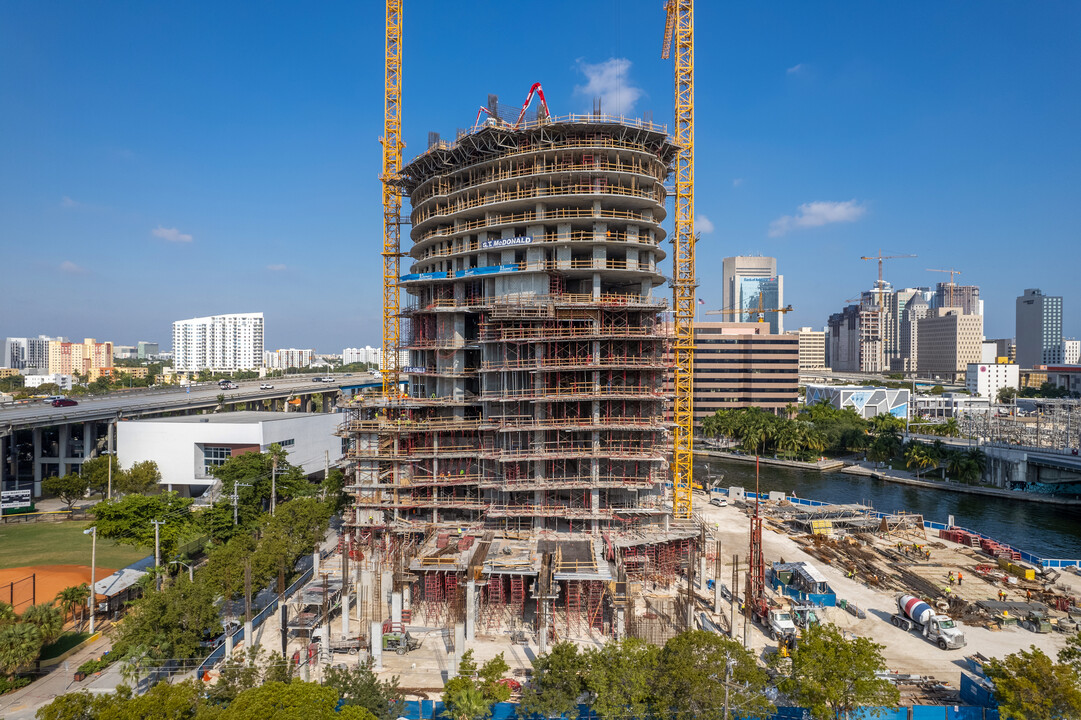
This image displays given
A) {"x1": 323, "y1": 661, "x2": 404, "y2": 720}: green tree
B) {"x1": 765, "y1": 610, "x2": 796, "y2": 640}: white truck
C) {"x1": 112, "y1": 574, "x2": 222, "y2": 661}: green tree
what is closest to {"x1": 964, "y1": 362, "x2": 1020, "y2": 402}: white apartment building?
{"x1": 765, "y1": 610, "x2": 796, "y2": 640}: white truck

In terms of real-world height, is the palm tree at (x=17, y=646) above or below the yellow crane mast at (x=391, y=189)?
below

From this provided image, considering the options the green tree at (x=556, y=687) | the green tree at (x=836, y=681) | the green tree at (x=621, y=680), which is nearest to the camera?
the green tree at (x=621, y=680)

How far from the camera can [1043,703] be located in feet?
77.2

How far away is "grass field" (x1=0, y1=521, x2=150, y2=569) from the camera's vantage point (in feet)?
166

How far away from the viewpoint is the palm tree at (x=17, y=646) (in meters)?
29.6

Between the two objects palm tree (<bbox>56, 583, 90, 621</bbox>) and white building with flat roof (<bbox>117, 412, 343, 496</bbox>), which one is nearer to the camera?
palm tree (<bbox>56, 583, 90, 621</bbox>)

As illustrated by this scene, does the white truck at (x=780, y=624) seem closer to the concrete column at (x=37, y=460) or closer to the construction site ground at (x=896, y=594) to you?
the construction site ground at (x=896, y=594)

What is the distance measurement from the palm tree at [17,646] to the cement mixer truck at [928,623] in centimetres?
5234

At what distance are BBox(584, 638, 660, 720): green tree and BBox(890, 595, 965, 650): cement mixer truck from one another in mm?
22622

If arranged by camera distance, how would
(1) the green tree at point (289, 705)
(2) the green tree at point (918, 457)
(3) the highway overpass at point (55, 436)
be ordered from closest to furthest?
1. (1) the green tree at point (289, 705)
2. (3) the highway overpass at point (55, 436)
3. (2) the green tree at point (918, 457)

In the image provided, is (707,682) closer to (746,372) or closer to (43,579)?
(43,579)

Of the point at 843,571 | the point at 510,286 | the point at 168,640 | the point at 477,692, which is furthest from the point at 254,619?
the point at 843,571

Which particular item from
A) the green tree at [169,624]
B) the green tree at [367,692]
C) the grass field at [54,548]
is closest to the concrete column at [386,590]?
the green tree at [169,624]

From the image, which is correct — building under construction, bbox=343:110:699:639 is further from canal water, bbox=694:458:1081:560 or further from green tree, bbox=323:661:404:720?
canal water, bbox=694:458:1081:560
